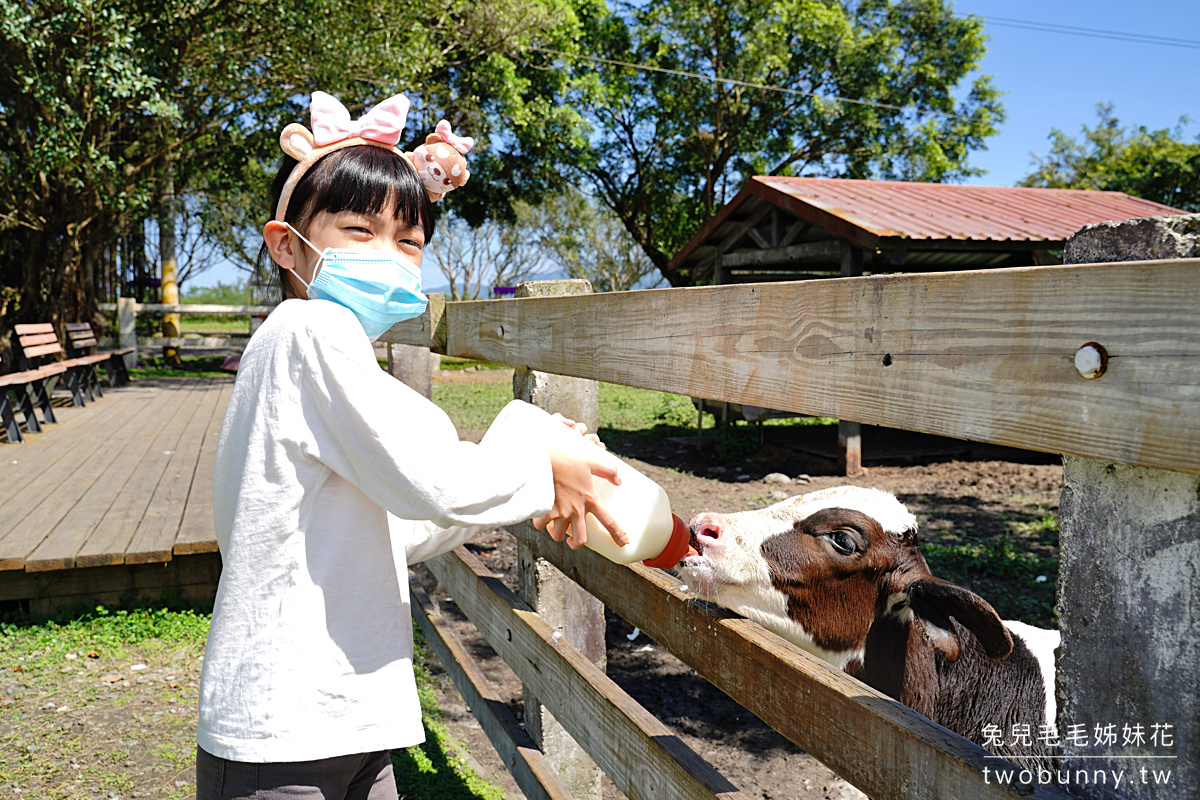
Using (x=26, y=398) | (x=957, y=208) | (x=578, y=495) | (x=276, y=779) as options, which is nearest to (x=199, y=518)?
(x=26, y=398)

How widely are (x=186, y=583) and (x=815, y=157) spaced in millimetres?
18822

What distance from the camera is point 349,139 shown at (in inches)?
62.1

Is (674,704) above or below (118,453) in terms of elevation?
below

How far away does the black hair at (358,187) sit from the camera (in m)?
1.50

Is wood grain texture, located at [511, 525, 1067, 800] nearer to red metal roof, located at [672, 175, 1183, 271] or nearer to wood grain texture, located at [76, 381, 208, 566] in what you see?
wood grain texture, located at [76, 381, 208, 566]

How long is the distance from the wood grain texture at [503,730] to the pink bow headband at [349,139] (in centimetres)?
169

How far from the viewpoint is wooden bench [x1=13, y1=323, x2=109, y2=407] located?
27.9ft

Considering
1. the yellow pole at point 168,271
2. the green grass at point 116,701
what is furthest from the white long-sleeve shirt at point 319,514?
the yellow pole at point 168,271

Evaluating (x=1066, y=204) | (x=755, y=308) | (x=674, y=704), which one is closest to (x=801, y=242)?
(x=1066, y=204)

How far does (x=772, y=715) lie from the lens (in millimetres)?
1380

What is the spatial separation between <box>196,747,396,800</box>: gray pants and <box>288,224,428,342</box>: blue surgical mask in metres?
0.77

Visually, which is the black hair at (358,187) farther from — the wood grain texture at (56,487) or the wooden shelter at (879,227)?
the wooden shelter at (879,227)

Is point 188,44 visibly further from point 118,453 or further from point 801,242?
point 801,242

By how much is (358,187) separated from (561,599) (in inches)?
61.1
